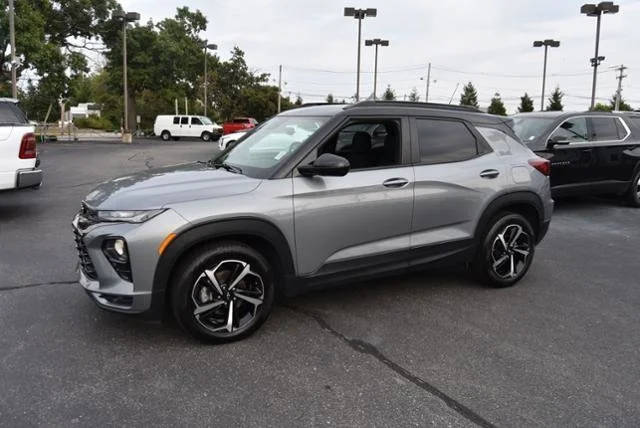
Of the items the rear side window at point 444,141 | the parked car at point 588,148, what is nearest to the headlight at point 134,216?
the rear side window at point 444,141

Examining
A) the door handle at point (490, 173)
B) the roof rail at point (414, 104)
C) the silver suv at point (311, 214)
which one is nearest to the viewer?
the silver suv at point (311, 214)

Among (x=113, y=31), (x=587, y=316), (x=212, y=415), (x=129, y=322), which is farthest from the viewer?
(x=113, y=31)

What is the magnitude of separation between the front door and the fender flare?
0.43 feet

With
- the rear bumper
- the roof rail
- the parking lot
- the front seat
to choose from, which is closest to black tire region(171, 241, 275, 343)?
the parking lot

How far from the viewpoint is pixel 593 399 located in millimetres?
3146

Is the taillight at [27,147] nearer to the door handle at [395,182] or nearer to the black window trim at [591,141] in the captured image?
the door handle at [395,182]

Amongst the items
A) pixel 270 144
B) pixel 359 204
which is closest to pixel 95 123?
pixel 270 144

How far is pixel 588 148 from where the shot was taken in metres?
9.01

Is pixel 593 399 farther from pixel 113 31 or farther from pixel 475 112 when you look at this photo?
pixel 113 31

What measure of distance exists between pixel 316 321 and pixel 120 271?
5.00ft

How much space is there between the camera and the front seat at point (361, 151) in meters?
4.30

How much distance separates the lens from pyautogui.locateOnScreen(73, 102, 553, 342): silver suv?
3514 millimetres

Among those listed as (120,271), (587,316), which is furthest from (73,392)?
(587,316)

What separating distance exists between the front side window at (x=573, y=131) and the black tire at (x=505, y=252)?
171 inches
